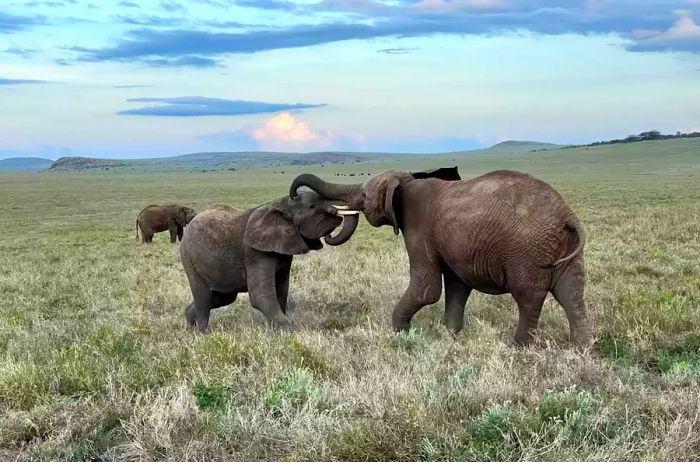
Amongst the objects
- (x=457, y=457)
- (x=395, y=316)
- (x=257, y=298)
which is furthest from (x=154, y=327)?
(x=457, y=457)

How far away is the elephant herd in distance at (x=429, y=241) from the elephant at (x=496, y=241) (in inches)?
0.4

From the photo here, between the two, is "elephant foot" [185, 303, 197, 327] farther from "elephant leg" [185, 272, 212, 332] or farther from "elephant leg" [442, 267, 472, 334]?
"elephant leg" [442, 267, 472, 334]

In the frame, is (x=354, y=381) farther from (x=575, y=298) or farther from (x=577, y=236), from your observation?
(x=577, y=236)

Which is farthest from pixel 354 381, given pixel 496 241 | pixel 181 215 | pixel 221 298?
pixel 181 215

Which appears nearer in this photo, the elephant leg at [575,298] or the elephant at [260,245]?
the elephant leg at [575,298]

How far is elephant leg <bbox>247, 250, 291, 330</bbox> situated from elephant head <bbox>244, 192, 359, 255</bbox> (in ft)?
0.81

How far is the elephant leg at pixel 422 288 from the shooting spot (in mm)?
7879

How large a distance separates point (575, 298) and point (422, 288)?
1.61 m

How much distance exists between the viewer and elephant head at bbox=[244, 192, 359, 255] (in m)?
8.69

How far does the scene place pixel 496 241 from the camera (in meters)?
7.07

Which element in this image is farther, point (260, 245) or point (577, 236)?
point (260, 245)

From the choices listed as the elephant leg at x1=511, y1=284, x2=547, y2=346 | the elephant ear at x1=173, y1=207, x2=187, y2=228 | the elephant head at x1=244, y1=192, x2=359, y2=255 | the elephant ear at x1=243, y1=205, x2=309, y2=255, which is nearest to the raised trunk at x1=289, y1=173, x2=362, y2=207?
the elephant head at x1=244, y1=192, x2=359, y2=255

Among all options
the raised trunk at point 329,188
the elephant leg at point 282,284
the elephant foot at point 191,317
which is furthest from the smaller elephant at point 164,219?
the raised trunk at point 329,188

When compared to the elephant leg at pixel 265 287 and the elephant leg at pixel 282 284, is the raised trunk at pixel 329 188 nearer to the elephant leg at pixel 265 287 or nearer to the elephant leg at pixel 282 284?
the elephant leg at pixel 265 287
